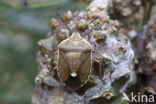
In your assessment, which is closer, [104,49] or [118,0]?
[104,49]

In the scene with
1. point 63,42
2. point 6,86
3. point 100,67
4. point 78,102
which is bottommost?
point 6,86

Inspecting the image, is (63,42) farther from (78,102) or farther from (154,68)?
(154,68)

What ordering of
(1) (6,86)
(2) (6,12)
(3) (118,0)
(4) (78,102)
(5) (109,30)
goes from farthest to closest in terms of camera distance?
(1) (6,86) → (2) (6,12) → (3) (118,0) → (5) (109,30) → (4) (78,102)

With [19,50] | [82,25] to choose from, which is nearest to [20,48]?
[19,50]

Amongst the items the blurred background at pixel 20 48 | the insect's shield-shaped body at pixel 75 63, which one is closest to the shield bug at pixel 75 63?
the insect's shield-shaped body at pixel 75 63

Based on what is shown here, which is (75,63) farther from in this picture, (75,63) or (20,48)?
(20,48)

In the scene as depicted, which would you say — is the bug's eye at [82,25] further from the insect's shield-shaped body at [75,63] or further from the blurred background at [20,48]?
the blurred background at [20,48]

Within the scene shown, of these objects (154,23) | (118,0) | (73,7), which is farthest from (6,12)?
(154,23)
